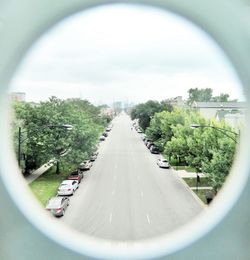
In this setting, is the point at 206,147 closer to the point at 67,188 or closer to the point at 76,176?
the point at 67,188

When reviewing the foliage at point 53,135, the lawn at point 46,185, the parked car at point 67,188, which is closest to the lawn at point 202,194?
the parked car at point 67,188

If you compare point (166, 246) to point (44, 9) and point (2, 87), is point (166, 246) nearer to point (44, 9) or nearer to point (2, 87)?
point (2, 87)

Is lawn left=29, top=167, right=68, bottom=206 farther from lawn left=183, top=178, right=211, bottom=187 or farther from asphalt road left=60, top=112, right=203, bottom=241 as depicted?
lawn left=183, top=178, right=211, bottom=187

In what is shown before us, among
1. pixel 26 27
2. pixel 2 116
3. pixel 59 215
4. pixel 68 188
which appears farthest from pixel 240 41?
pixel 68 188

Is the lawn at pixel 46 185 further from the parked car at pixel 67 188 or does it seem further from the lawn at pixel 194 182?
the lawn at pixel 194 182

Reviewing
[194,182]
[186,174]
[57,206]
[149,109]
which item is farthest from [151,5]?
[149,109]

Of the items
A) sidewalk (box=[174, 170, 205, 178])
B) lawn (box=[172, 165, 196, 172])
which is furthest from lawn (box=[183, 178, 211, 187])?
lawn (box=[172, 165, 196, 172])
